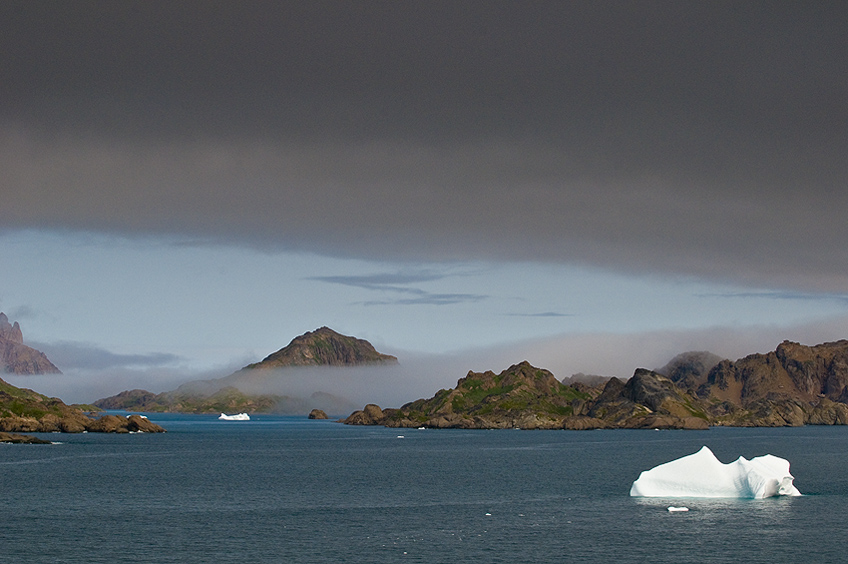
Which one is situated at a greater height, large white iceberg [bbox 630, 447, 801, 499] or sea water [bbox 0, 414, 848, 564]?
large white iceberg [bbox 630, 447, 801, 499]

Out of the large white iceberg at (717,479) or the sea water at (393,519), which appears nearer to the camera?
the sea water at (393,519)

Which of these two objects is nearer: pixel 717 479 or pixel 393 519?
pixel 393 519

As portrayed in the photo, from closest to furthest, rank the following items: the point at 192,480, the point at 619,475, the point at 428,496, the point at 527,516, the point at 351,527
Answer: the point at 351,527
the point at 527,516
the point at 428,496
the point at 192,480
the point at 619,475

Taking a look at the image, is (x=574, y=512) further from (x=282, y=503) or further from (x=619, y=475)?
(x=619, y=475)

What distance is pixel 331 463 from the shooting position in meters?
180

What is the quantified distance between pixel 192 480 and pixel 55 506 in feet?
116

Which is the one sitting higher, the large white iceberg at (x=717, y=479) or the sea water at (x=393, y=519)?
the large white iceberg at (x=717, y=479)

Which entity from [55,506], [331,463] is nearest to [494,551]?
[55,506]

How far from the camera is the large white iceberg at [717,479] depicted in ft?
345

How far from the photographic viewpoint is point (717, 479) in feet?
346

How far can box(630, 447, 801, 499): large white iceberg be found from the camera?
10525cm

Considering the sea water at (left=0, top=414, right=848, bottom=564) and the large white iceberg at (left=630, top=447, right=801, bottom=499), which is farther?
the large white iceberg at (left=630, top=447, right=801, bottom=499)

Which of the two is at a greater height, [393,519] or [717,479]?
[717,479]

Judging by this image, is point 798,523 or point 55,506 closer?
point 798,523
